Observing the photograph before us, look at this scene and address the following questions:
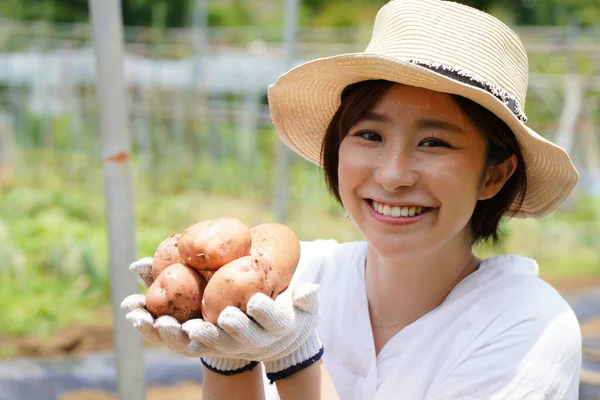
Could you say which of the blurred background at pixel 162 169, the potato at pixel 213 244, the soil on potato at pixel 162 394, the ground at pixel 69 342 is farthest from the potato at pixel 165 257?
the ground at pixel 69 342

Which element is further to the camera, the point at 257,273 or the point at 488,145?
the point at 488,145

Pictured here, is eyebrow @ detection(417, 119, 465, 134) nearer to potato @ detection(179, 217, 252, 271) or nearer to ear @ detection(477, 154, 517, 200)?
ear @ detection(477, 154, 517, 200)

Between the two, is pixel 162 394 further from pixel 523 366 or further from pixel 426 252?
pixel 523 366

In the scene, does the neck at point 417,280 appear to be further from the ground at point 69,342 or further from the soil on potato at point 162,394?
the ground at point 69,342

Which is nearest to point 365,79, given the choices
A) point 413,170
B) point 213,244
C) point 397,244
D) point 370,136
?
point 370,136

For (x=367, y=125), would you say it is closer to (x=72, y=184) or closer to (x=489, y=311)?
(x=489, y=311)

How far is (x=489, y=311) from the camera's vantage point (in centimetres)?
152

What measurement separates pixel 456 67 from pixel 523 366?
596mm

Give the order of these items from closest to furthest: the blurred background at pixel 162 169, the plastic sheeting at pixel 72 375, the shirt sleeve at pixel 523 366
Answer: the shirt sleeve at pixel 523 366
the plastic sheeting at pixel 72 375
the blurred background at pixel 162 169

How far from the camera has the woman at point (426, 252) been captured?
141cm

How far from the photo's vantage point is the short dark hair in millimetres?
1531

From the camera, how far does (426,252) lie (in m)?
1.54

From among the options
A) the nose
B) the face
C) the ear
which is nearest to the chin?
the face

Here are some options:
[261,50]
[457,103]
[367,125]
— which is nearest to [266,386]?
[367,125]
